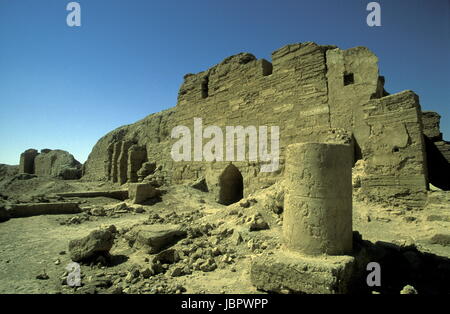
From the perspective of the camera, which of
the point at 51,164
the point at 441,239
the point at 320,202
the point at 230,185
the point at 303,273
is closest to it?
the point at 303,273

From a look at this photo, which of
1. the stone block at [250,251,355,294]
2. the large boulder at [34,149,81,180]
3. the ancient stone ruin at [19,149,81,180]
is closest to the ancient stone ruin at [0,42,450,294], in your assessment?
the stone block at [250,251,355,294]

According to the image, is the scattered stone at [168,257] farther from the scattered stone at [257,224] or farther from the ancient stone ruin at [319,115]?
the ancient stone ruin at [319,115]

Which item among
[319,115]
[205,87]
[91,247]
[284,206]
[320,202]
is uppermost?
[205,87]

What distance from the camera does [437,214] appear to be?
516cm

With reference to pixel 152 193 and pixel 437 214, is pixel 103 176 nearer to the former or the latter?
pixel 152 193

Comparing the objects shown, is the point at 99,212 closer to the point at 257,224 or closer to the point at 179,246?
the point at 179,246

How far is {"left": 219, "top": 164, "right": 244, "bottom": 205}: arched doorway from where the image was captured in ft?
32.8

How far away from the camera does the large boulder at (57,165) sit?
27.5 metres

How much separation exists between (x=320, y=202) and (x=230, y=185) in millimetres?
7073

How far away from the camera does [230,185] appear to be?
10336 mm

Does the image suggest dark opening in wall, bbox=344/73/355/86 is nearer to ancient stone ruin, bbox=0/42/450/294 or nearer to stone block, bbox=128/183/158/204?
ancient stone ruin, bbox=0/42/450/294

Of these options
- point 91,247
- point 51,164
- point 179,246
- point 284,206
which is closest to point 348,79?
point 284,206
